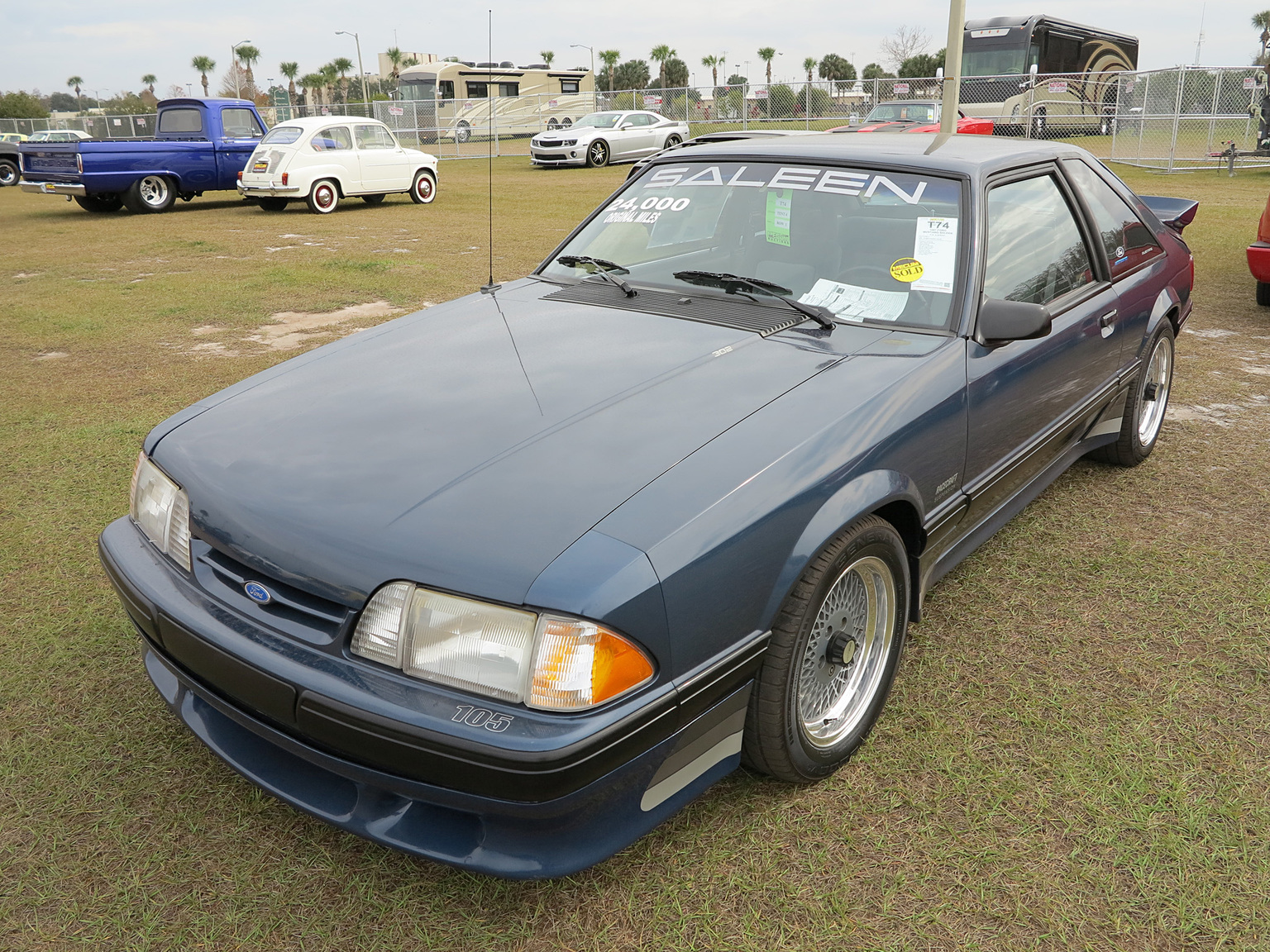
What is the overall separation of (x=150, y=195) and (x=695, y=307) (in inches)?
Answer: 610

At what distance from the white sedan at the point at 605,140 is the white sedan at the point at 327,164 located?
7151mm

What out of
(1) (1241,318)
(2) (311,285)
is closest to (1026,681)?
(1) (1241,318)

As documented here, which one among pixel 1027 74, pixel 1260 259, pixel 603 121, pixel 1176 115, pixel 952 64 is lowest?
pixel 1260 259

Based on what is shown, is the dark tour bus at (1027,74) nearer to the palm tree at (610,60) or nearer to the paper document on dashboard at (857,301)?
the paper document on dashboard at (857,301)

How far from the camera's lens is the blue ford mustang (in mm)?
1678

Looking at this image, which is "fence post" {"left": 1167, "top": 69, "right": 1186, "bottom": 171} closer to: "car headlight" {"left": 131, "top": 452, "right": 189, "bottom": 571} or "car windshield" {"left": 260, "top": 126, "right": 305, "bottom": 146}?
"car windshield" {"left": 260, "top": 126, "right": 305, "bottom": 146}

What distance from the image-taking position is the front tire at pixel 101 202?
1523cm

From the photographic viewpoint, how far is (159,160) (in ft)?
48.4

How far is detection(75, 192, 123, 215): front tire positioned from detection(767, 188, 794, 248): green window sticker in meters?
15.4

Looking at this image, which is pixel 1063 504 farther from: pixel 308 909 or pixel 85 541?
pixel 85 541

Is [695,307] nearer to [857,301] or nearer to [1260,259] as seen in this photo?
[857,301]

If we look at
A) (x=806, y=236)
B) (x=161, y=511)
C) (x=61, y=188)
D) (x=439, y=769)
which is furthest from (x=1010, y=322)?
(x=61, y=188)

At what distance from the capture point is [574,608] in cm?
161

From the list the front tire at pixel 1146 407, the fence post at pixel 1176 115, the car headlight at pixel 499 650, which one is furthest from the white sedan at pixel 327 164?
the fence post at pixel 1176 115
